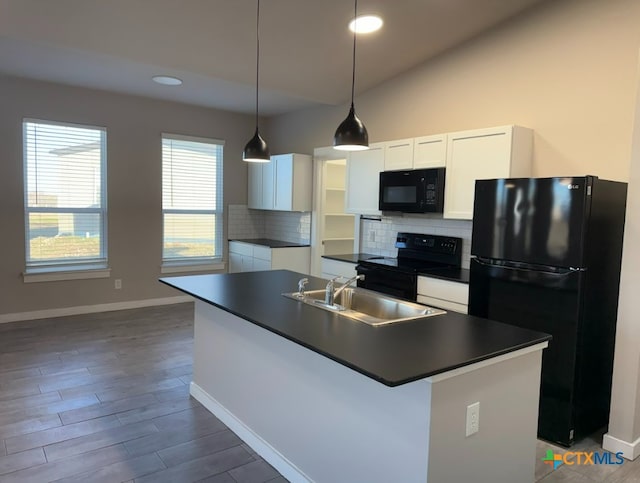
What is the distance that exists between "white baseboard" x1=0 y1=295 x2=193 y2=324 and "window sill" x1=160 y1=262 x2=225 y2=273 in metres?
0.36

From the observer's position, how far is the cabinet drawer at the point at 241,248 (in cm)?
602

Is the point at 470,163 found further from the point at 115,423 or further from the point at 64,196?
the point at 64,196

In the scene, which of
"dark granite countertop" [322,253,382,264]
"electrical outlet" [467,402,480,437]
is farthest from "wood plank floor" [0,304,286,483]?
"dark granite countertop" [322,253,382,264]

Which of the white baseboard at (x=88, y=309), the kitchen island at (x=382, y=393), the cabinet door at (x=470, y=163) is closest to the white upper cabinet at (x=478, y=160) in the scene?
the cabinet door at (x=470, y=163)

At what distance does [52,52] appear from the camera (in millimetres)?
3949

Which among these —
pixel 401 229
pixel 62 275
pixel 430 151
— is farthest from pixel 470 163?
pixel 62 275

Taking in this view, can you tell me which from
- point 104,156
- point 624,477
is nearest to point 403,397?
point 624,477

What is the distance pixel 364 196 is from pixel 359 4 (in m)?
1.86

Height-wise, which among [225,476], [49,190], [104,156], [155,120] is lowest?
[225,476]

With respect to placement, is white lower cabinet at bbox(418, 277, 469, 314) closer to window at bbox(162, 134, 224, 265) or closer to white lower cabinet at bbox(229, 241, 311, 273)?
white lower cabinet at bbox(229, 241, 311, 273)

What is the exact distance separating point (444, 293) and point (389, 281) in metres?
0.59

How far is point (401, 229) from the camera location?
15.5ft

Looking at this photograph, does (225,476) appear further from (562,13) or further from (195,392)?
(562,13)

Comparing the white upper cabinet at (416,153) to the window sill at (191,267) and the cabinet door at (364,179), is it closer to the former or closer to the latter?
the cabinet door at (364,179)
